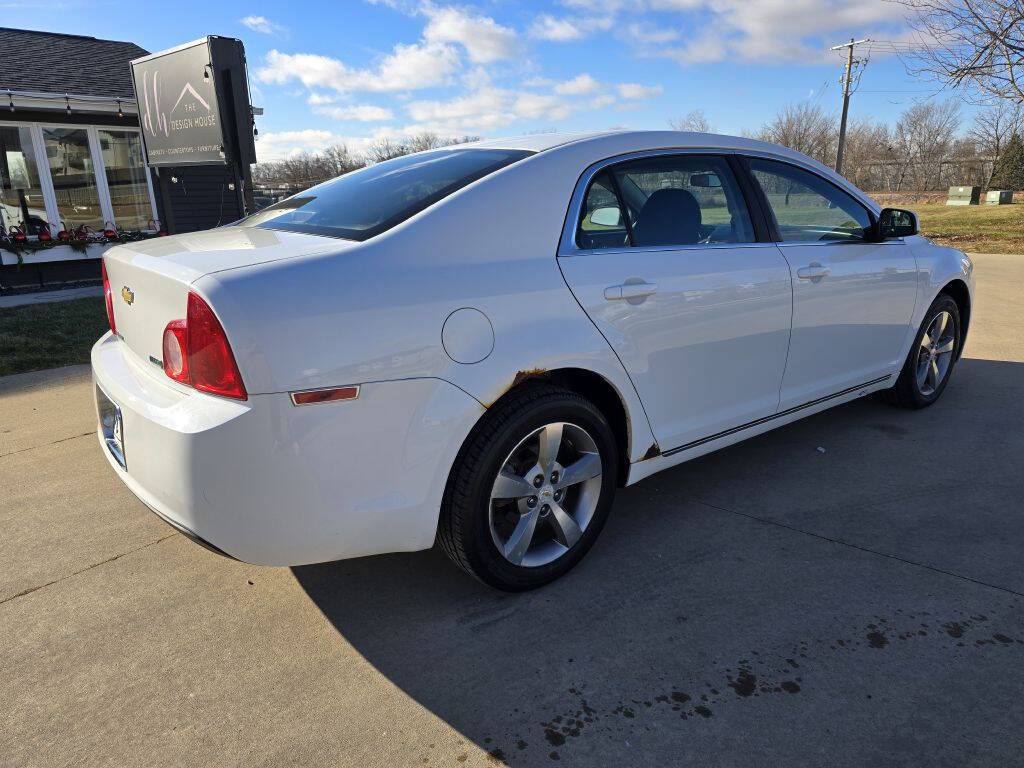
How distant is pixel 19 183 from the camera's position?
11.6 metres

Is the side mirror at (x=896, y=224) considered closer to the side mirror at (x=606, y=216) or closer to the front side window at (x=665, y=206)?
the front side window at (x=665, y=206)

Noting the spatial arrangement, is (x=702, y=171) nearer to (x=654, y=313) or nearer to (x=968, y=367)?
(x=654, y=313)

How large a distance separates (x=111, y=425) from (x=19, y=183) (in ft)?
38.2

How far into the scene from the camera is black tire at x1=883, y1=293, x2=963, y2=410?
173 inches

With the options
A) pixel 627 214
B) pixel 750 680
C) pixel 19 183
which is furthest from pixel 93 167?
pixel 750 680

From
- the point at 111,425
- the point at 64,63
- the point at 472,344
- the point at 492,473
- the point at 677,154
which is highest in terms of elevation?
the point at 64,63

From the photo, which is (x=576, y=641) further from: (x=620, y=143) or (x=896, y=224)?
(x=896, y=224)

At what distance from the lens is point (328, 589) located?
2.73 m

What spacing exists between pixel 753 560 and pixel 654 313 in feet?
3.51

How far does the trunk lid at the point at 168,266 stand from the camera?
6.96 feet

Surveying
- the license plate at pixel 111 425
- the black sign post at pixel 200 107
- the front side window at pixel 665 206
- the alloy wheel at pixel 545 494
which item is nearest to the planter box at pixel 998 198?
the black sign post at pixel 200 107

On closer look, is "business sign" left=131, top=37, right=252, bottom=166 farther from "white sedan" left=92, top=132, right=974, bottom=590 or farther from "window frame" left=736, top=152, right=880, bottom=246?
"window frame" left=736, top=152, right=880, bottom=246

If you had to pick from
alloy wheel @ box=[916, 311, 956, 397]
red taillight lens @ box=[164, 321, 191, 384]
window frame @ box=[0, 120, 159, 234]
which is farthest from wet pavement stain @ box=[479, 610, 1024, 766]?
window frame @ box=[0, 120, 159, 234]

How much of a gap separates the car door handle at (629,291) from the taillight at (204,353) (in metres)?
1.32
